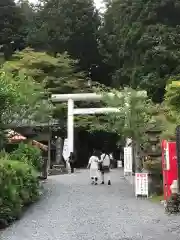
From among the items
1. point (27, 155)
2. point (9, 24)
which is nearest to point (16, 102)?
point (27, 155)

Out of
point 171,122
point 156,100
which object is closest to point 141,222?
point 171,122

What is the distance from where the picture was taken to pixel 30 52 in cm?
3556

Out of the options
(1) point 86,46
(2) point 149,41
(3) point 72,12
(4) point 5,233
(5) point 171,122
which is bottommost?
(4) point 5,233

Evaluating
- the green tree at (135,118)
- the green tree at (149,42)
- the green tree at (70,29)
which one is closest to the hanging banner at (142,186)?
the green tree at (135,118)

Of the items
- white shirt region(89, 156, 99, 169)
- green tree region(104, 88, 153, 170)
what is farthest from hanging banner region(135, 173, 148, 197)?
white shirt region(89, 156, 99, 169)

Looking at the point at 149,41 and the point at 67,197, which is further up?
the point at 149,41

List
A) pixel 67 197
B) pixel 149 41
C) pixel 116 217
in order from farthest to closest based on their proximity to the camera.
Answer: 1. pixel 149 41
2. pixel 67 197
3. pixel 116 217

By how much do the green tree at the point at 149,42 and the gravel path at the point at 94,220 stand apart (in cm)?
1571

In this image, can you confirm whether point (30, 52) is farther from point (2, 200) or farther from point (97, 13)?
point (2, 200)

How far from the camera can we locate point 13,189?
10.5m

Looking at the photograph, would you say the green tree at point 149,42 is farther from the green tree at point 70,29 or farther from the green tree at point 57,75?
the green tree at point 70,29

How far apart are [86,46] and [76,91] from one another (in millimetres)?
7326

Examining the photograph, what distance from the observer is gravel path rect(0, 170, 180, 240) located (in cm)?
862

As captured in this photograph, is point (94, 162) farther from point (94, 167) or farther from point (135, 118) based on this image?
point (135, 118)
